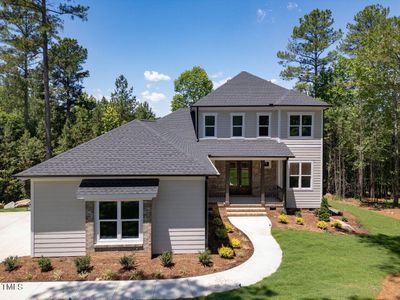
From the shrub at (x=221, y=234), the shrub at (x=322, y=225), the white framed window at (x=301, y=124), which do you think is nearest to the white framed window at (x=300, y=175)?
the white framed window at (x=301, y=124)

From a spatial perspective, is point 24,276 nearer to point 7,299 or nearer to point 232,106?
point 7,299

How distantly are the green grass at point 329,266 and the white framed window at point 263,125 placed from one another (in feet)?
23.0

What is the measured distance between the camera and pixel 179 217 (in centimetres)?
1053

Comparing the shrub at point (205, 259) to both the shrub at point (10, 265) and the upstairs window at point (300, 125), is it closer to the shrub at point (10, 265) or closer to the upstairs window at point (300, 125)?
the shrub at point (10, 265)

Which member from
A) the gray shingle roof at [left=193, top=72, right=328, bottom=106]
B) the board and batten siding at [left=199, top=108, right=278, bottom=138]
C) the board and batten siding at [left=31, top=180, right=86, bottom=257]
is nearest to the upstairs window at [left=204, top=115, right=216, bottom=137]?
the board and batten siding at [left=199, top=108, right=278, bottom=138]

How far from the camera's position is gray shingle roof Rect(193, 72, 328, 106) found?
17344mm

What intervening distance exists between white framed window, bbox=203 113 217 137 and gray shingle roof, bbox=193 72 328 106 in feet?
2.72

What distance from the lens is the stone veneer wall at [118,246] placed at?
9.84m

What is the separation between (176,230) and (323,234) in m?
Result: 7.46

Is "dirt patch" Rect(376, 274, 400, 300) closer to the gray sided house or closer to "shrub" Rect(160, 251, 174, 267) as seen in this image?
the gray sided house

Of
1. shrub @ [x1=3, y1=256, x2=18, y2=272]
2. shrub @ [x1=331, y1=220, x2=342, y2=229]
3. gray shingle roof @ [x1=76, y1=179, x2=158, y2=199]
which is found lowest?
shrub @ [x1=3, y1=256, x2=18, y2=272]

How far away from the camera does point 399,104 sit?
20016 mm

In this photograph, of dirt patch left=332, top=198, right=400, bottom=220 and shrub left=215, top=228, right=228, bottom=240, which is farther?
dirt patch left=332, top=198, right=400, bottom=220

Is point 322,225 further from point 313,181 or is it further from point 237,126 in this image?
point 237,126
